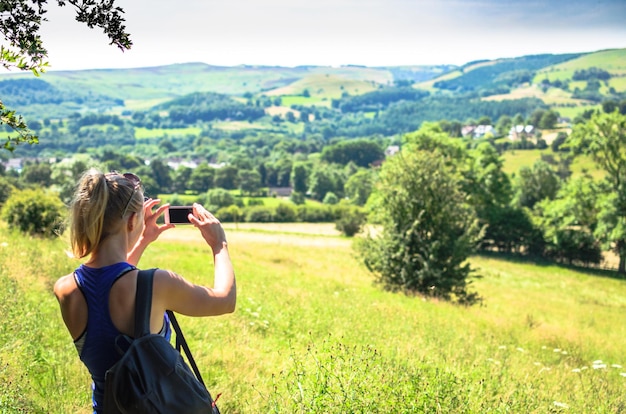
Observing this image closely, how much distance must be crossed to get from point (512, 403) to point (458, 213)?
524 inches

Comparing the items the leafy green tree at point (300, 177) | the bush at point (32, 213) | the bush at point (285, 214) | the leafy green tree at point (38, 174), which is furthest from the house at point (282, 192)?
the bush at point (32, 213)

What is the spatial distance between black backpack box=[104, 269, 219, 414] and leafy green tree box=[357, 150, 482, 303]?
15.7 meters

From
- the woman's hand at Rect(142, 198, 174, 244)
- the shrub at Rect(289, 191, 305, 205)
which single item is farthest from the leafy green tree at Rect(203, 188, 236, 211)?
the woman's hand at Rect(142, 198, 174, 244)

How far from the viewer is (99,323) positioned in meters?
2.50

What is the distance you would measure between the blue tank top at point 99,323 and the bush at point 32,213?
15762 mm

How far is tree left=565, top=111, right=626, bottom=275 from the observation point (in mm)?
42219

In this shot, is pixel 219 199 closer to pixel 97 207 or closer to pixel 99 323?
pixel 97 207

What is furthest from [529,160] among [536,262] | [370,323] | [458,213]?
[370,323]

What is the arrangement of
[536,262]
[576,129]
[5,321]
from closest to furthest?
[5,321], [576,129], [536,262]

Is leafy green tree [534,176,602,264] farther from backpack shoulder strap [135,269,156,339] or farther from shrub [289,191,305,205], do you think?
shrub [289,191,305,205]

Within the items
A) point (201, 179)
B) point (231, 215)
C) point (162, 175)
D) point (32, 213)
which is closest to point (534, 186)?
A: point (231, 215)

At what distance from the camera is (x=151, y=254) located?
728 inches

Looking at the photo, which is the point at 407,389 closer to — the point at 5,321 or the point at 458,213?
the point at 5,321

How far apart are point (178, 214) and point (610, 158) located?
47839mm
